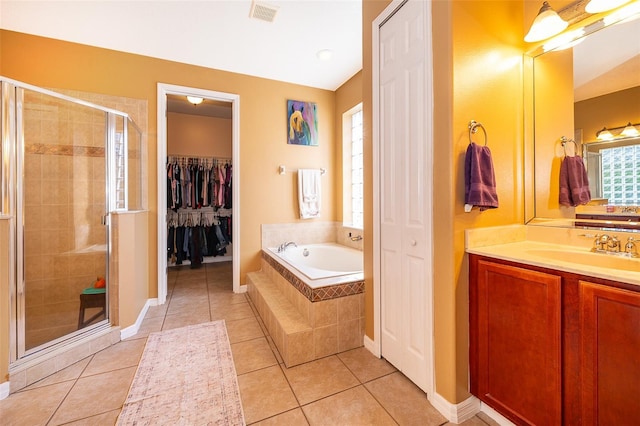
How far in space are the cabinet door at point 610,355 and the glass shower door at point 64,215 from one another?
3110 mm

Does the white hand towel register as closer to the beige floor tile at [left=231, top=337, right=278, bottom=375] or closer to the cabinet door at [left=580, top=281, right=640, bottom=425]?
the beige floor tile at [left=231, top=337, right=278, bottom=375]

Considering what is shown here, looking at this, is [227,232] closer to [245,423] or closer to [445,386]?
[245,423]

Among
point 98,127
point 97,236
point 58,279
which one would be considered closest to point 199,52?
point 98,127

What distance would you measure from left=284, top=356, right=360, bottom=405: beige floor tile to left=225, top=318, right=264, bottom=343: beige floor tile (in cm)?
59

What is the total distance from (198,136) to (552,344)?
17.8ft

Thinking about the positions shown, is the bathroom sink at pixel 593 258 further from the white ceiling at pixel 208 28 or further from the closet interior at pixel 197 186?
the closet interior at pixel 197 186

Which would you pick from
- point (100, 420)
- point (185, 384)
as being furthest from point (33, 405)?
point (185, 384)

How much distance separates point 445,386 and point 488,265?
2.32 feet

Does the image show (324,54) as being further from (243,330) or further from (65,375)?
(65,375)

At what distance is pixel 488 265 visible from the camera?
4.46ft

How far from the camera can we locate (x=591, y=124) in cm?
148

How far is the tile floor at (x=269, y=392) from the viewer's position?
141 centimetres

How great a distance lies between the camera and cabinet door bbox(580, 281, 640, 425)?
91cm

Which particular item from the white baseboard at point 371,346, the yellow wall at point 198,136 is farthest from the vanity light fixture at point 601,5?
the yellow wall at point 198,136
